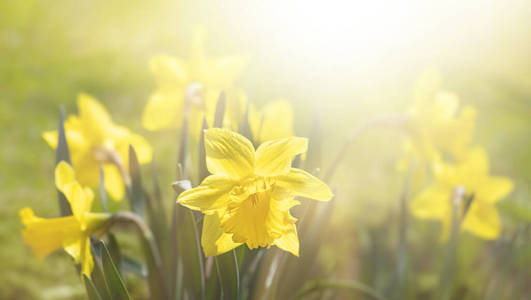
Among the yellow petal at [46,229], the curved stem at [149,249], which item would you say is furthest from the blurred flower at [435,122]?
the yellow petal at [46,229]

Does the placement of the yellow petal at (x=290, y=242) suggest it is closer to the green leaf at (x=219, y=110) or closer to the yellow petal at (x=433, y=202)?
the green leaf at (x=219, y=110)

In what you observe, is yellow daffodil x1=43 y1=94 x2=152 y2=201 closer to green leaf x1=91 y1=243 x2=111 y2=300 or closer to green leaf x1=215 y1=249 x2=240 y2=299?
green leaf x1=91 y1=243 x2=111 y2=300

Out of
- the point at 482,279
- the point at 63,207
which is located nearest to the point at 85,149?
the point at 63,207

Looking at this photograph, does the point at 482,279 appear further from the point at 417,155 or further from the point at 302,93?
the point at 302,93

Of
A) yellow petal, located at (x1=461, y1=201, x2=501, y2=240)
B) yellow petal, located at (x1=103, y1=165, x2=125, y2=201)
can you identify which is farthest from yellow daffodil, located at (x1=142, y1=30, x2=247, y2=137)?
yellow petal, located at (x1=461, y1=201, x2=501, y2=240)

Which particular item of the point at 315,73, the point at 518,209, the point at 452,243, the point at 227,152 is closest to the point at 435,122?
the point at 452,243

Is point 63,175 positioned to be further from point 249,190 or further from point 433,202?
point 433,202
